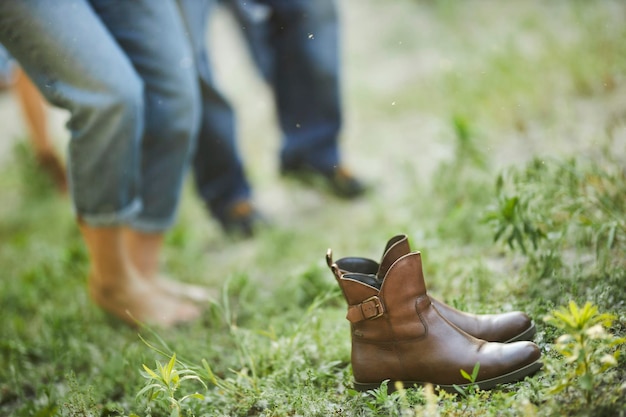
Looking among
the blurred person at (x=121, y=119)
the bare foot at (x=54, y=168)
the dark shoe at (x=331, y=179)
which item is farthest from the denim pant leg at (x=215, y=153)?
the bare foot at (x=54, y=168)

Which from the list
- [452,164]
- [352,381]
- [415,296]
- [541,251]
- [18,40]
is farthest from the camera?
[452,164]

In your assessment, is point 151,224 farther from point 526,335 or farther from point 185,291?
point 526,335

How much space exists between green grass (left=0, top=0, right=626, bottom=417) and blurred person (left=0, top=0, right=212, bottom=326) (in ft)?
0.59

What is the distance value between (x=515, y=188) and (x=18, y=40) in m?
1.32

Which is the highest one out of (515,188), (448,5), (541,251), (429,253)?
(448,5)

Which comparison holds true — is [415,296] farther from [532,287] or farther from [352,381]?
[532,287]

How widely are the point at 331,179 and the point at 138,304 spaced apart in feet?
3.74

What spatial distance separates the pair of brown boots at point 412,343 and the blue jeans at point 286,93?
1289 mm

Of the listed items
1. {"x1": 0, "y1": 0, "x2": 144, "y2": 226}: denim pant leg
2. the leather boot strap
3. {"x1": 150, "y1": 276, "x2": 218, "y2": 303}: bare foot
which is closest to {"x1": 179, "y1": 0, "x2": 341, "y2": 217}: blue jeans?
{"x1": 150, "y1": 276, "x2": 218, "y2": 303}: bare foot

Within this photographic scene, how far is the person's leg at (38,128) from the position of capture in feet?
10.7

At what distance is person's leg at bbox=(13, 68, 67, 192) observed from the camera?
3.25m

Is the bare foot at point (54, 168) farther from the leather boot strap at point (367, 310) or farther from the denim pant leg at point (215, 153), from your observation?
the leather boot strap at point (367, 310)

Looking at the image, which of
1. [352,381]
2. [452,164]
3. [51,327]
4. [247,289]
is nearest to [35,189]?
[51,327]

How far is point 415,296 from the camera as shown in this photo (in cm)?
126
